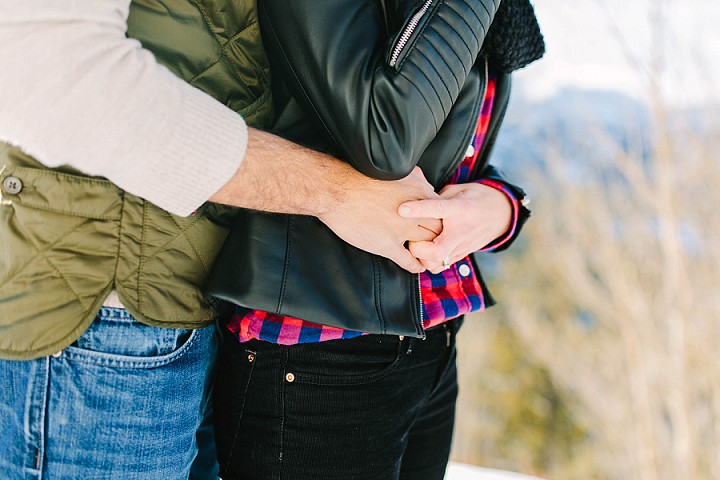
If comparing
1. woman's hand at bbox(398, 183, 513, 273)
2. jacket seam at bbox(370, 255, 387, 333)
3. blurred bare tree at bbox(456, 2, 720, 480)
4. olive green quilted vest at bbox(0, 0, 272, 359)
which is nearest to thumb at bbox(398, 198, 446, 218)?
woman's hand at bbox(398, 183, 513, 273)

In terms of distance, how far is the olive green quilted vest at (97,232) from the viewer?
88cm

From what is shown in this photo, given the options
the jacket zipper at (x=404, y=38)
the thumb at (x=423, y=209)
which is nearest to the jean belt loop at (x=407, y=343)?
the thumb at (x=423, y=209)

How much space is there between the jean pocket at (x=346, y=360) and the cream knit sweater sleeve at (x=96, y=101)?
369 millimetres

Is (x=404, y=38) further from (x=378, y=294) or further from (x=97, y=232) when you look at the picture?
→ (x=97, y=232)

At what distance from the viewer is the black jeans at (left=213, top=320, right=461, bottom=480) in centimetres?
106

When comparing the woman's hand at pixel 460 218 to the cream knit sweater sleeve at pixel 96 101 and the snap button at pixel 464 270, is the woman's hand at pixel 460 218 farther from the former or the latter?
the cream knit sweater sleeve at pixel 96 101

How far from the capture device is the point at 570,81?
9305 mm

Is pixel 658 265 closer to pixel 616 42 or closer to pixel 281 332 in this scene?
pixel 616 42

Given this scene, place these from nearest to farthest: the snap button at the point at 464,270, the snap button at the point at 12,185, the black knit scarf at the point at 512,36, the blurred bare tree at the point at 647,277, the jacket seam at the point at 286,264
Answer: the snap button at the point at 12,185 → the jacket seam at the point at 286,264 → the black knit scarf at the point at 512,36 → the snap button at the point at 464,270 → the blurred bare tree at the point at 647,277

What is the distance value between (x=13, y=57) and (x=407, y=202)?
0.58 meters

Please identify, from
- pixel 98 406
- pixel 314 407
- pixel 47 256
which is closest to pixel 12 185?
A: pixel 47 256

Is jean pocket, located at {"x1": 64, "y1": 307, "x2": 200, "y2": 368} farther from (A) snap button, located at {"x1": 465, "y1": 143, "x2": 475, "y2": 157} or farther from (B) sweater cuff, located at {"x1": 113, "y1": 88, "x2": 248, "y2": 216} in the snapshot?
(A) snap button, located at {"x1": 465, "y1": 143, "x2": 475, "y2": 157}

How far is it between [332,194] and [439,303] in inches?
12.0

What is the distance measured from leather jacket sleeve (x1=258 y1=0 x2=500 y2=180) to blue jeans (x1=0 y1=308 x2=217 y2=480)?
410 mm
